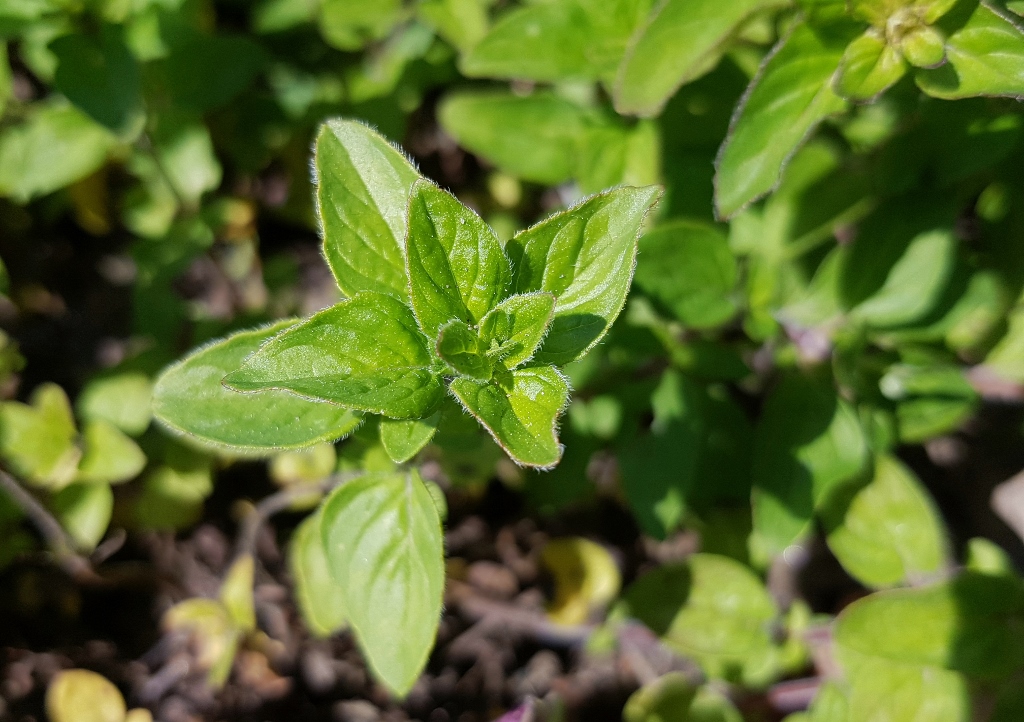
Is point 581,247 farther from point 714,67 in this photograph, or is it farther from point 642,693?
point 642,693

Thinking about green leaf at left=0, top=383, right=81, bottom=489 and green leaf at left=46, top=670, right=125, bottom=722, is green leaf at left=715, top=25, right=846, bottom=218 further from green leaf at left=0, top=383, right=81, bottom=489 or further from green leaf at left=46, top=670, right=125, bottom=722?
green leaf at left=46, top=670, right=125, bottom=722

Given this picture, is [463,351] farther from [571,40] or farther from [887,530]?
[887,530]

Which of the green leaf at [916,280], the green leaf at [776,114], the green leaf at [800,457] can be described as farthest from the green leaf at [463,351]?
the green leaf at [916,280]

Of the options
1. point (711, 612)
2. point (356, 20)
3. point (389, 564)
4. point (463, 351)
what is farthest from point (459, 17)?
point (711, 612)

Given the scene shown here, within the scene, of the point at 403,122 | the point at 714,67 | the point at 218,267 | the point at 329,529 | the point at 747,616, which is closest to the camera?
the point at 329,529

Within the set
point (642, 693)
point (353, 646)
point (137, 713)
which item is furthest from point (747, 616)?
point (137, 713)

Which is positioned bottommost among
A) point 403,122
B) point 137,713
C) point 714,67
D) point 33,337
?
point 137,713

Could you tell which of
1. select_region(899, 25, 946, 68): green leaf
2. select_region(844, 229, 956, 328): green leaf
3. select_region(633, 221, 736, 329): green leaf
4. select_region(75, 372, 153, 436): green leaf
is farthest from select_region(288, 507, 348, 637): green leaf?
select_region(899, 25, 946, 68): green leaf

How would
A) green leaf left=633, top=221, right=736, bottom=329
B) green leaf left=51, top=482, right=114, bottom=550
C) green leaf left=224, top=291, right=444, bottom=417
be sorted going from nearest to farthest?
green leaf left=224, top=291, right=444, bottom=417
green leaf left=633, top=221, right=736, bottom=329
green leaf left=51, top=482, right=114, bottom=550
